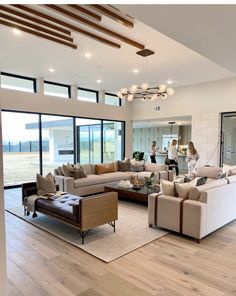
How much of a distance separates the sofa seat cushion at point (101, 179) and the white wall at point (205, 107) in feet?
10.1

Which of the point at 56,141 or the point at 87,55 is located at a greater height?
the point at 87,55

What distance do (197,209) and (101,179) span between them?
3.32 m

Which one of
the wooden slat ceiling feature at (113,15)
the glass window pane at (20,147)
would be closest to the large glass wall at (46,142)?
the glass window pane at (20,147)

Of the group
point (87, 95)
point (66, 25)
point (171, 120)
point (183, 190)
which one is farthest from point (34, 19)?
point (171, 120)

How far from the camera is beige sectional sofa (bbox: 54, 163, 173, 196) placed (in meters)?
5.55

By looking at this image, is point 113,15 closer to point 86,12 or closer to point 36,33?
point 86,12

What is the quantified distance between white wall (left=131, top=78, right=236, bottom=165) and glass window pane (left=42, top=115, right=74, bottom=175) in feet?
12.8

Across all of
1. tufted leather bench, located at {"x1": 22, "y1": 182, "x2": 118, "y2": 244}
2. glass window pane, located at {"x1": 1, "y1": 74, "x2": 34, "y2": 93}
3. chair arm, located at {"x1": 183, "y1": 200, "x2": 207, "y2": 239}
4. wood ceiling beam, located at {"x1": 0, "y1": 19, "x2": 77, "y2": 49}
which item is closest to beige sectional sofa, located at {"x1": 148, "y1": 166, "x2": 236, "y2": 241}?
chair arm, located at {"x1": 183, "y1": 200, "x2": 207, "y2": 239}

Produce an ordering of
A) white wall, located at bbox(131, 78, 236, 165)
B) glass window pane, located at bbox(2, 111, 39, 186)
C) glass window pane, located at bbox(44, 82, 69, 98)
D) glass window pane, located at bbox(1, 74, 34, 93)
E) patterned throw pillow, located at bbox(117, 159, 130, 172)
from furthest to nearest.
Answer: glass window pane, located at bbox(44, 82, 69, 98) → white wall, located at bbox(131, 78, 236, 165) → patterned throw pillow, located at bbox(117, 159, 130, 172) → glass window pane, located at bbox(2, 111, 39, 186) → glass window pane, located at bbox(1, 74, 34, 93)

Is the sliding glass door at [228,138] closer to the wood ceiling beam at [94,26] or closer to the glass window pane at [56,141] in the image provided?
the wood ceiling beam at [94,26]

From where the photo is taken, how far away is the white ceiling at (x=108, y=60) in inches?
172

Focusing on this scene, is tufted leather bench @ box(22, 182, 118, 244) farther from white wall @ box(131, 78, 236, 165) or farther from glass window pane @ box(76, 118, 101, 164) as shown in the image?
white wall @ box(131, 78, 236, 165)

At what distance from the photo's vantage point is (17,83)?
7121 mm

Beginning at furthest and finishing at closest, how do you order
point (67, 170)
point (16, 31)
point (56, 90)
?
point (56, 90) < point (67, 170) < point (16, 31)
